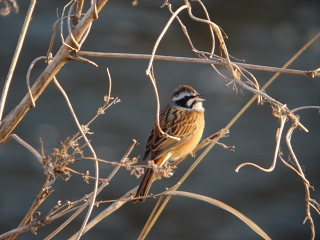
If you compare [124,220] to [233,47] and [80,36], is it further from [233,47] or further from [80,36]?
[80,36]

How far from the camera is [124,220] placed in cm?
699

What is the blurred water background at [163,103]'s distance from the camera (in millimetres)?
7016

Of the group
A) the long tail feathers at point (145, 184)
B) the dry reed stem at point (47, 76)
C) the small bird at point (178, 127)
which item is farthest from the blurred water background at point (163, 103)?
the dry reed stem at point (47, 76)

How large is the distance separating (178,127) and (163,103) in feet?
8.84

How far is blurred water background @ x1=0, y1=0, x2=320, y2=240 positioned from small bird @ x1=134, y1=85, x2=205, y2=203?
2.23 m

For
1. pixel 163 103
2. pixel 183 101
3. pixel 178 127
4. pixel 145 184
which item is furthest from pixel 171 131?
pixel 163 103

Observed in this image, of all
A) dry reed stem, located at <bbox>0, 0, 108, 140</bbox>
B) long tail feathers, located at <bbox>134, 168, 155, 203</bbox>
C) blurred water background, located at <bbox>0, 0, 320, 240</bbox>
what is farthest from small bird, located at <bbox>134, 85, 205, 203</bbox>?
dry reed stem, located at <bbox>0, 0, 108, 140</bbox>

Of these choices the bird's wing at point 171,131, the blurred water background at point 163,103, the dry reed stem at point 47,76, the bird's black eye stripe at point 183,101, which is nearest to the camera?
the dry reed stem at point 47,76

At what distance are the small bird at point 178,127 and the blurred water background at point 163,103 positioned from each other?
87.7 inches

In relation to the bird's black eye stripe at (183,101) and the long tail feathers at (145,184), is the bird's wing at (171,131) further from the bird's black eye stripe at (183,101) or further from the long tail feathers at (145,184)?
the long tail feathers at (145,184)

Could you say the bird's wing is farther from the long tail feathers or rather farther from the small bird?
the long tail feathers

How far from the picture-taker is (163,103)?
24.5ft

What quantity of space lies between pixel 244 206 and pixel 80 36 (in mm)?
5638

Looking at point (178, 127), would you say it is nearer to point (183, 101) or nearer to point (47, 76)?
point (183, 101)
